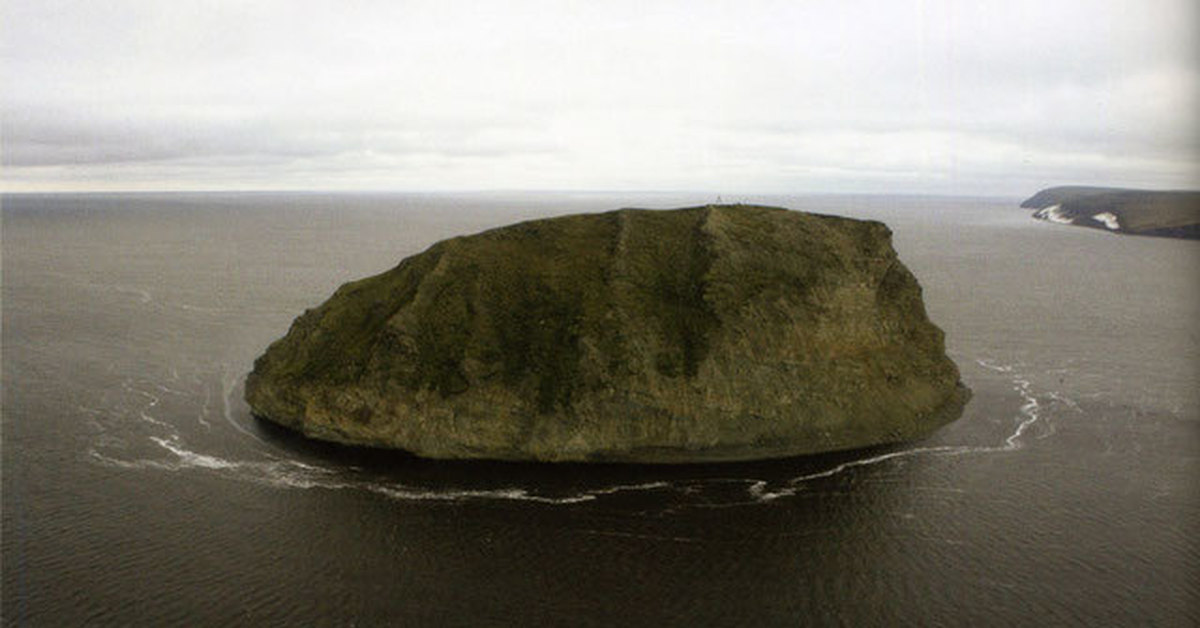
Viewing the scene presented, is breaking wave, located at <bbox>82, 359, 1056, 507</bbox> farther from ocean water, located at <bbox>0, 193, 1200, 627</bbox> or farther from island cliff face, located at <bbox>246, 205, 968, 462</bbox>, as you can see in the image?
island cliff face, located at <bbox>246, 205, 968, 462</bbox>

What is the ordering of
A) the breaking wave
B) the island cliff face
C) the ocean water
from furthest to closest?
the island cliff face
the breaking wave
the ocean water

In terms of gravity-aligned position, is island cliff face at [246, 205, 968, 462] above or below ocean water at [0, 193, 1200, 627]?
above

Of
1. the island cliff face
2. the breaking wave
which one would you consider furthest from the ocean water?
the island cliff face

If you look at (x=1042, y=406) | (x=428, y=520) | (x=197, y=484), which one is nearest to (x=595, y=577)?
(x=428, y=520)

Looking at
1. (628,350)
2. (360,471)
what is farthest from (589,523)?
(360,471)

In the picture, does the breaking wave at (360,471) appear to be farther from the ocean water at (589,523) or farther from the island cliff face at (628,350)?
the island cliff face at (628,350)

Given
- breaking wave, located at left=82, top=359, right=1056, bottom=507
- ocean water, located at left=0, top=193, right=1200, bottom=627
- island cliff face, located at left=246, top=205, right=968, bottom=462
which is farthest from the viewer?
island cliff face, located at left=246, top=205, right=968, bottom=462

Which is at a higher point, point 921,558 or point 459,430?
point 459,430

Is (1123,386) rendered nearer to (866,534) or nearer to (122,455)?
(866,534)

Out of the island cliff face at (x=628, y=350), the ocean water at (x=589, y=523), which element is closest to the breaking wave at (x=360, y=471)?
the ocean water at (x=589, y=523)
